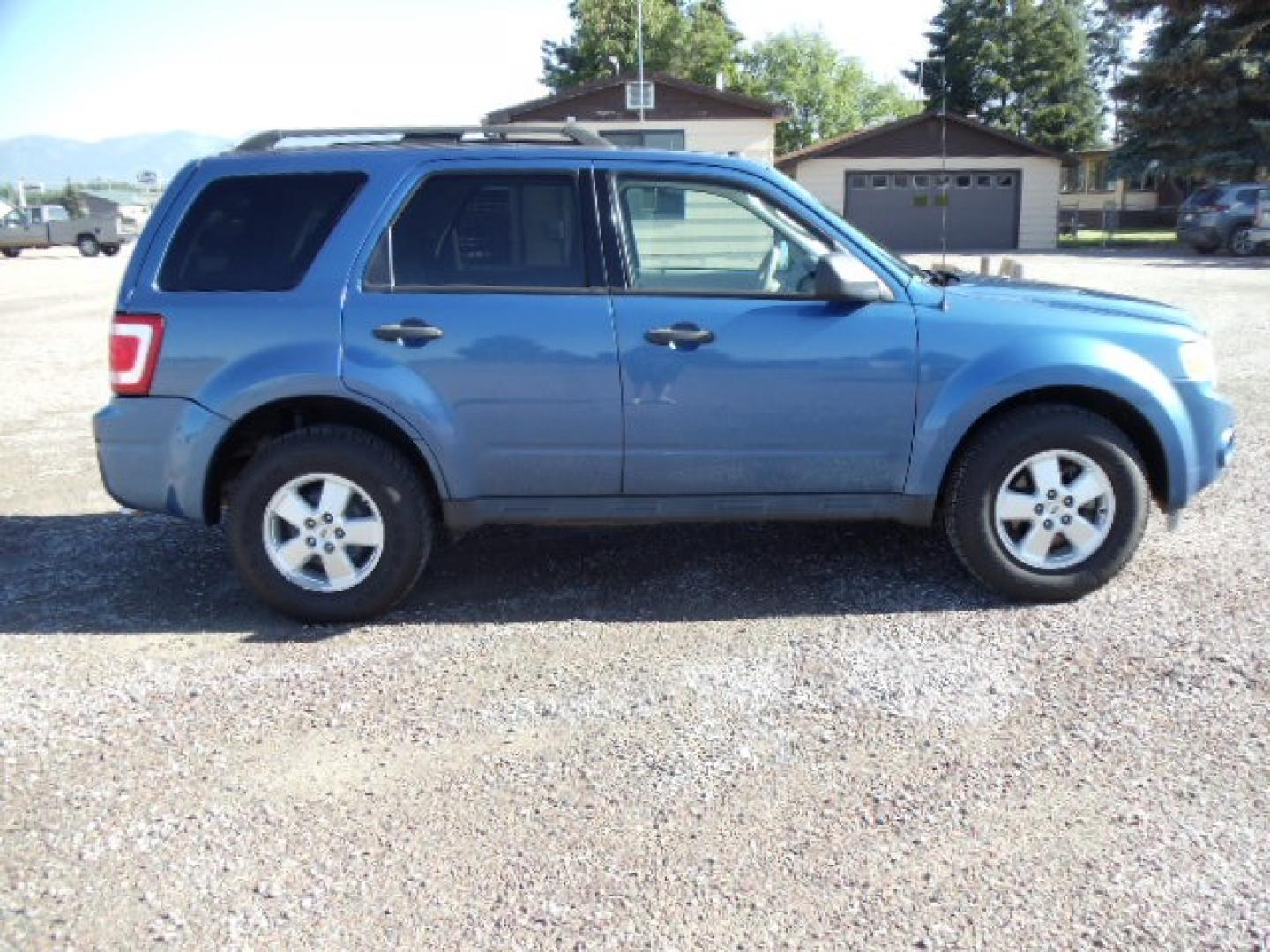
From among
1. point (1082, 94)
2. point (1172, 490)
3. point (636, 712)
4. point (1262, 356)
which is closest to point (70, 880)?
point (636, 712)

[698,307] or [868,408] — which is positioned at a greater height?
[698,307]

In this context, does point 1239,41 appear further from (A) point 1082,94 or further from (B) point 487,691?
(B) point 487,691

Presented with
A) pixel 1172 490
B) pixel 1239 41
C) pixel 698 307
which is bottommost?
pixel 1172 490

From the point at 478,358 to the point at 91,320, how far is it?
47.0 feet

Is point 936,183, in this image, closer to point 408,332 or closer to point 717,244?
point 717,244

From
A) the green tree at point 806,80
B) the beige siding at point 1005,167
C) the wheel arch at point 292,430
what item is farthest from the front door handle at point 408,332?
the green tree at point 806,80

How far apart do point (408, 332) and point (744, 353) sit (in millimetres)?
1305

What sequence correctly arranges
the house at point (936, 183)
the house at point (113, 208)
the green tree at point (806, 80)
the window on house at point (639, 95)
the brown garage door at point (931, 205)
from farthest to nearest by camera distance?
the green tree at point (806, 80), the house at point (113, 208), the brown garage door at point (931, 205), the house at point (936, 183), the window on house at point (639, 95)

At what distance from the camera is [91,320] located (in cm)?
1588

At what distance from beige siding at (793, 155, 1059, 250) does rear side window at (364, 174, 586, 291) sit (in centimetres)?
2884

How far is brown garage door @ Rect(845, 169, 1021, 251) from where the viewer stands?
1249 inches

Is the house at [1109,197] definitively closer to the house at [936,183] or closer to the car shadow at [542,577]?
the house at [936,183]

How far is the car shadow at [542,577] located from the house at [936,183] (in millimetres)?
28082

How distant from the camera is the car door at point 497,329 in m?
3.99
